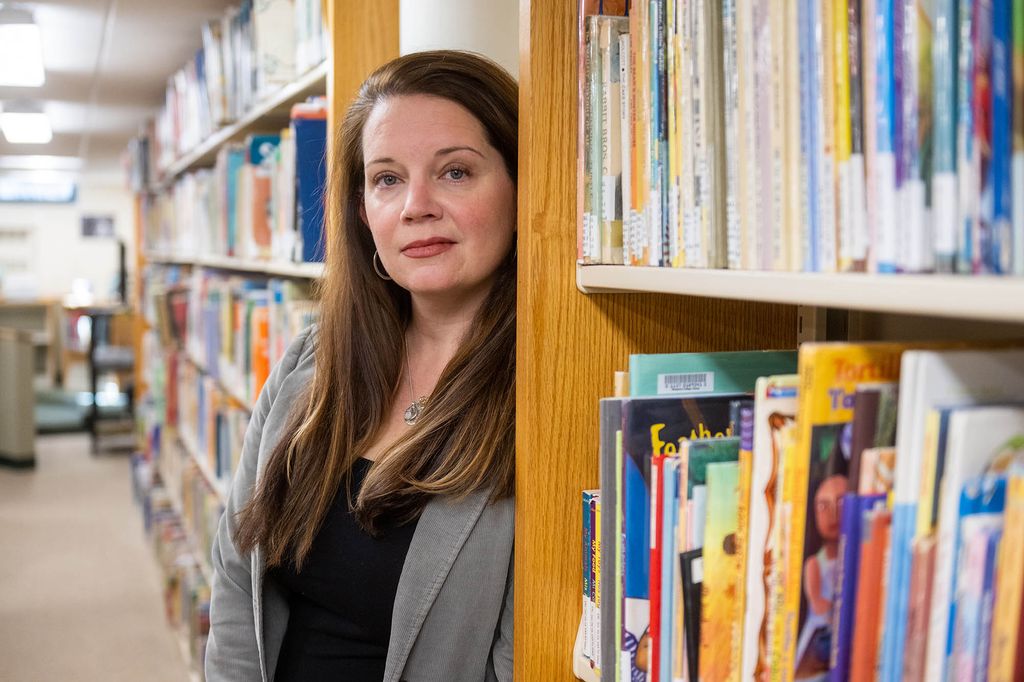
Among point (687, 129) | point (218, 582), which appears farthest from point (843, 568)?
point (218, 582)

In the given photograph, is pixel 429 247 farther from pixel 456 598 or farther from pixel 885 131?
pixel 885 131

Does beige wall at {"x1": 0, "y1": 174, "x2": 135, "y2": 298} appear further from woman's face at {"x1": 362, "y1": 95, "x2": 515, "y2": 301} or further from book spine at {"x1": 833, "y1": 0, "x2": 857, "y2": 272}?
book spine at {"x1": 833, "y1": 0, "x2": 857, "y2": 272}

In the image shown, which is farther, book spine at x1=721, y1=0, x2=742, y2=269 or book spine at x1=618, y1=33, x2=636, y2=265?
book spine at x1=618, y1=33, x2=636, y2=265

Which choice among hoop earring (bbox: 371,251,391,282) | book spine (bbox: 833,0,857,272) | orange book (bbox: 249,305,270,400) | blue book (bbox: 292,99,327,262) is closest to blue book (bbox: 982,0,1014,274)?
book spine (bbox: 833,0,857,272)

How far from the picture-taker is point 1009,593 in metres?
0.54

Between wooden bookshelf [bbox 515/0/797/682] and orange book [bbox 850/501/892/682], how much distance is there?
445mm

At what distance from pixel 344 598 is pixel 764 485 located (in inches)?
31.8

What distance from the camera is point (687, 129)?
81cm

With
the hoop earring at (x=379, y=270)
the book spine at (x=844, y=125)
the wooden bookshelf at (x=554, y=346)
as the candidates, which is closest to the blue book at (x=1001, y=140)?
the book spine at (x=844, y=125)

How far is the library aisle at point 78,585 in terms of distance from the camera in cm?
358

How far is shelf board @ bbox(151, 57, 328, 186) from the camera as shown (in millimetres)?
2002

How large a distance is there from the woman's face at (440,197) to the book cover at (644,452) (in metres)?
0.52

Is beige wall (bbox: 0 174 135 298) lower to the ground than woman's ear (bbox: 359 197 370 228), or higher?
higher

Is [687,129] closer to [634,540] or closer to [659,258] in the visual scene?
[659,258]
